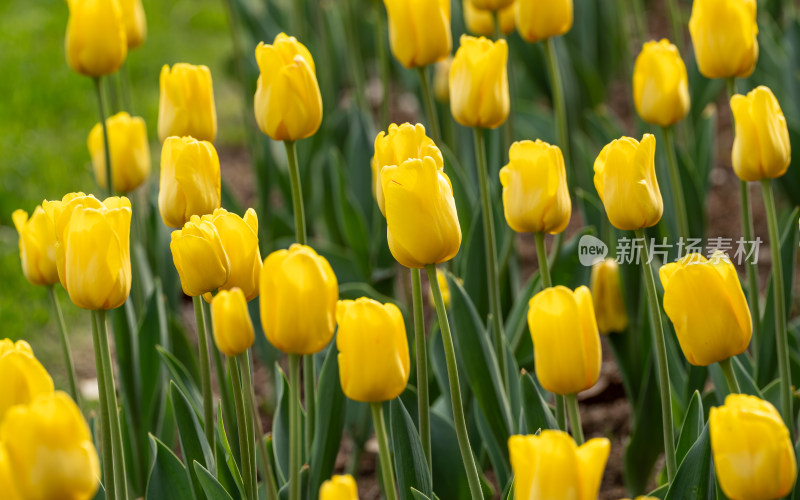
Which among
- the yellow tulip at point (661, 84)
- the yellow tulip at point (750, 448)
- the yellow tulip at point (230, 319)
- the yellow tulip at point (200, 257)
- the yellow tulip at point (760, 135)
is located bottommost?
the yellow tulip at point (750, 448)

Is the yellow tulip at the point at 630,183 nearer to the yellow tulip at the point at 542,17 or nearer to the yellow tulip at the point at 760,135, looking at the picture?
the yellow tulip at the point at 760,135

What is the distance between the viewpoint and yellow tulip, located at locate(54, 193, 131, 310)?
1.18 meters

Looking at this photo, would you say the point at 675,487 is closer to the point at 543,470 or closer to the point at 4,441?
the point at 543,470

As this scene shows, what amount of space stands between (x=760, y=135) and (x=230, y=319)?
838mm

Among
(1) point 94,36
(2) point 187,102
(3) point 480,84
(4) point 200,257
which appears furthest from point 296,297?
(1) point 94,36

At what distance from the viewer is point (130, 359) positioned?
2.05 meters

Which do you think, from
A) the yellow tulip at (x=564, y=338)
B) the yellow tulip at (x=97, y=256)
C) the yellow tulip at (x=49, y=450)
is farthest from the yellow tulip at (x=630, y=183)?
the yellow tulip at (x=49, y=450)

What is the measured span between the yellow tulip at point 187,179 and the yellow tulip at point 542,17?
79cm

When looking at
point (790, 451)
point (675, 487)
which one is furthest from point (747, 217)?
point (790, 451)

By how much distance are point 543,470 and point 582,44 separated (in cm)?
276

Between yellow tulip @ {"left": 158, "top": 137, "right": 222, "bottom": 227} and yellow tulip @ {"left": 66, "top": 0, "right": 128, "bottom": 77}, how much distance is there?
515 mm

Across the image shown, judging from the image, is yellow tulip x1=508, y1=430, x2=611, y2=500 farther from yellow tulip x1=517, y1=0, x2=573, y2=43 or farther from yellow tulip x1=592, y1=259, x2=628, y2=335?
yellow tulip x1=517, y1=0, x2=573, y2=43

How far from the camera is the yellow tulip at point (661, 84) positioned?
6.05 feet

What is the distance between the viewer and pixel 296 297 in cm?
106
